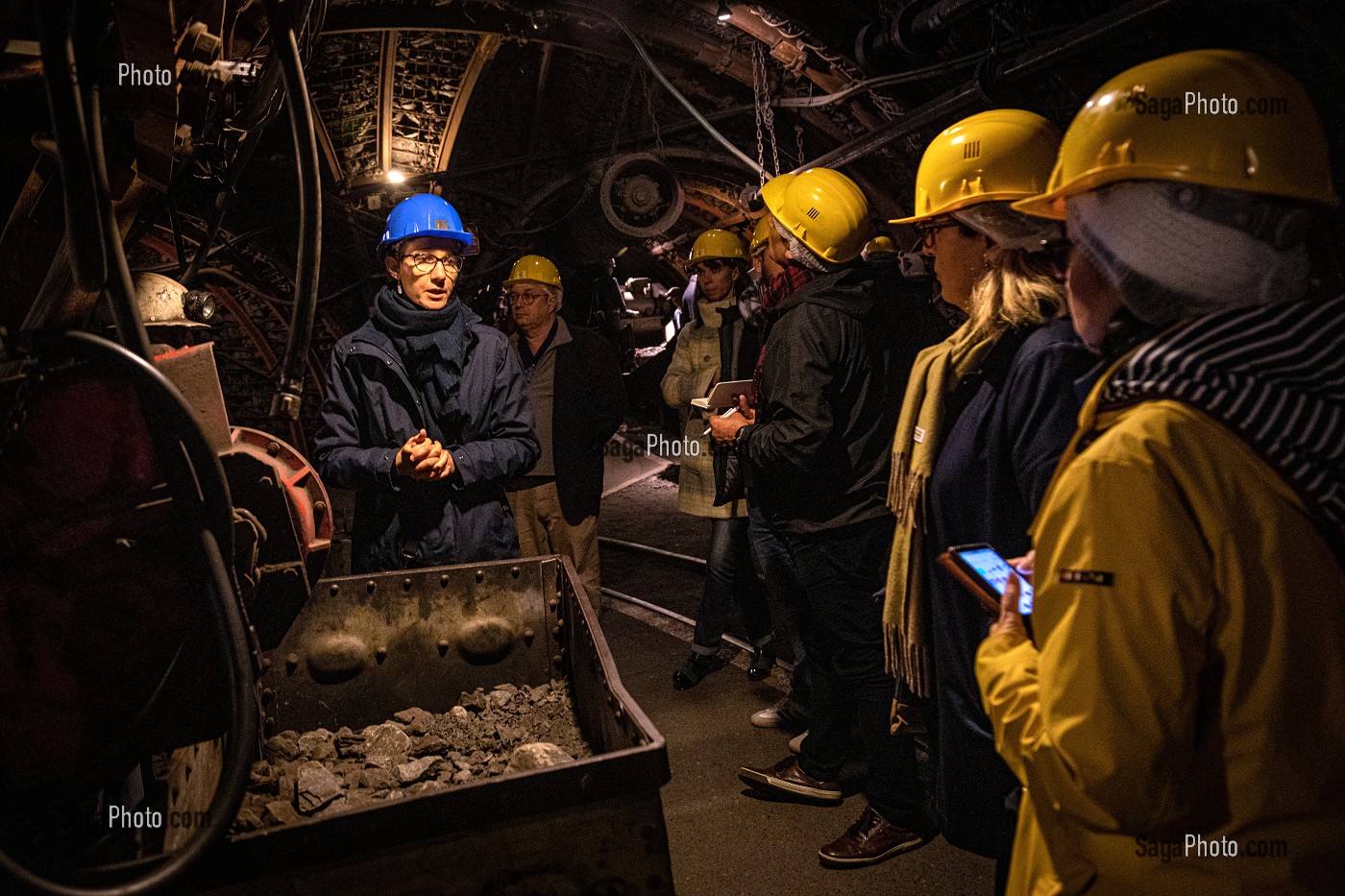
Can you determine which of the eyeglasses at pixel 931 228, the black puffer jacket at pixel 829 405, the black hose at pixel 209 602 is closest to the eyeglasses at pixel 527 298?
the black puffer jacket at pixel 829 405

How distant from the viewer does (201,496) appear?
1.22 meters

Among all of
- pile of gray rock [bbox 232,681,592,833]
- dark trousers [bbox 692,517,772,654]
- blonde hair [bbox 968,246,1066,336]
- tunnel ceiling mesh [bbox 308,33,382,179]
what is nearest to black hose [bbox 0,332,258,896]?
pile of gray rock [bbox 232,681,592,833]

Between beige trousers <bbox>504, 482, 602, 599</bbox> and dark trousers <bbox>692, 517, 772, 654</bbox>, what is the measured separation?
27.2 inches

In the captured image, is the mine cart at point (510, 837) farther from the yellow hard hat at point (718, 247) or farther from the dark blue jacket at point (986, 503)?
the yellow hard hat at point (718, 247)

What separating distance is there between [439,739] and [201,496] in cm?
105

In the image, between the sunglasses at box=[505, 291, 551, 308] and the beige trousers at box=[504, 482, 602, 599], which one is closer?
the beige trousers at box=[504, 482, 602, 599]

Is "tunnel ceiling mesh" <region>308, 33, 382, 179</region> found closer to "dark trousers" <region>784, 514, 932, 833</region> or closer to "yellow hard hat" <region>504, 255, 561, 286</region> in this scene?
"yellow hard hat" <region>504, 255, 561, 286</region>

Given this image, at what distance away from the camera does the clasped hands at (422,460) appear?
2.60m

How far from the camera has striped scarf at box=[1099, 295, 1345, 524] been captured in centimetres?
88

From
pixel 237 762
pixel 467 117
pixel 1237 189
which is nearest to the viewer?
pixel 1237 189

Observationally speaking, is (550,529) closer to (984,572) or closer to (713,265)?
(713,265)

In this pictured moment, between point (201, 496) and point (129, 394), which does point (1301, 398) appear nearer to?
point (201, 496)

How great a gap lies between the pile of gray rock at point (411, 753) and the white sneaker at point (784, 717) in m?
1.85

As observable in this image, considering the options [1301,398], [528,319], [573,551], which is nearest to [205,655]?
[1301,398]
